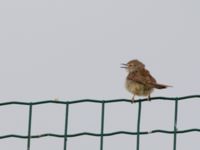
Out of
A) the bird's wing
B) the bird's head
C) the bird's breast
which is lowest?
the bird's breast

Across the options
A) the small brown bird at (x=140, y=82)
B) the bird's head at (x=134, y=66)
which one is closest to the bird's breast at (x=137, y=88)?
the small brown bird at (x=140, y=82)

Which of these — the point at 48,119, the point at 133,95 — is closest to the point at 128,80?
the point at 133,95

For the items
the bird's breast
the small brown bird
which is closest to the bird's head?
the small brown bird

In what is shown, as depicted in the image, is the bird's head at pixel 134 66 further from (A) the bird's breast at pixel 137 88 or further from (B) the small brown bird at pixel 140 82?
(A) the bird's breast at pixel 137 88

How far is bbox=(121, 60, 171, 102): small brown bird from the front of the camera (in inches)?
272

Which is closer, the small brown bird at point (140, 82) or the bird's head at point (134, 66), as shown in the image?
the small brown bird at point (140, 82)

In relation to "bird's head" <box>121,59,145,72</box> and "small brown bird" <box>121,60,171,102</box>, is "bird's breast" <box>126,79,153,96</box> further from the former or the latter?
"bird's head" <box>121,59,145,72</box>

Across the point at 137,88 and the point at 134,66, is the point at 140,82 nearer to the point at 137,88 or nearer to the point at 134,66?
the point at 137,88

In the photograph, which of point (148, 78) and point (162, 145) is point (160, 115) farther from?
point (148, 78)

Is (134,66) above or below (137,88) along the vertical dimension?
above

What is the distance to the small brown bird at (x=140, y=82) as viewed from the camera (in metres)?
6.91

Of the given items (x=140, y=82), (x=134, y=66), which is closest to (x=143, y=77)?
(x=140, y=82)

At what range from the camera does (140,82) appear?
7016 millimetres

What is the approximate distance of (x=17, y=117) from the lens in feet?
36.8
